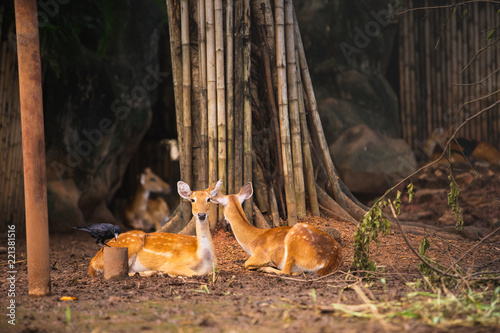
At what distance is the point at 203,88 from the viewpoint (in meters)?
5.28

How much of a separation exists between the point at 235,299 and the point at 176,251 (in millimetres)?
1313

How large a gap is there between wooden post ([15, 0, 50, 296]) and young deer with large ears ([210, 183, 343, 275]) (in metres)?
1.55

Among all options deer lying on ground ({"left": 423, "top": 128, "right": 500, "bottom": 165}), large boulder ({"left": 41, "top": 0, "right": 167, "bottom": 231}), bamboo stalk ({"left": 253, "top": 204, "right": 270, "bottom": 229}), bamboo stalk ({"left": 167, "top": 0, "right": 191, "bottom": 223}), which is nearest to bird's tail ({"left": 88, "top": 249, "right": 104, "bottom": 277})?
bamboo stalk ({"left": 167, "top": 0, "right": 191, "bottom": 223})

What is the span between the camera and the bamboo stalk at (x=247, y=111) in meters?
5.30

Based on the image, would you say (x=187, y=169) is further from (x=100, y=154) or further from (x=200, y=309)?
(x=100, y=154)

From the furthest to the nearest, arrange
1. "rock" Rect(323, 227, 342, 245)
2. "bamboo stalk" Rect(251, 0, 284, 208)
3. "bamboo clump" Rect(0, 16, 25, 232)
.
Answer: "bamboo clump" Rect(0, 16, 25, 232)
"bamboo stalk" Rect(251, 0, 284, 208)
"rock" Rect(323, 227, 342, 245)

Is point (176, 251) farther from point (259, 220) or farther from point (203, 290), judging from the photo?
point (259, 220)

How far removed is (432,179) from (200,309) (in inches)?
A: 292

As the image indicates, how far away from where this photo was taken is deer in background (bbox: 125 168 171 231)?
1034 cm

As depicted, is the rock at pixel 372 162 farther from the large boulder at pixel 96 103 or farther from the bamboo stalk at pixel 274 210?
the bamboo stalk at pixel 274 210

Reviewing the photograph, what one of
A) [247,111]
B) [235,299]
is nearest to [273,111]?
[247,111]

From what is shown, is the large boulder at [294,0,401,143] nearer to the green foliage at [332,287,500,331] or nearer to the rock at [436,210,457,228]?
the rock at [436,210,457,228]

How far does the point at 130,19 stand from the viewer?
914cm

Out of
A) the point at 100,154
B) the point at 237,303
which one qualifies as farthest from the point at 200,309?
the point at 100,154
